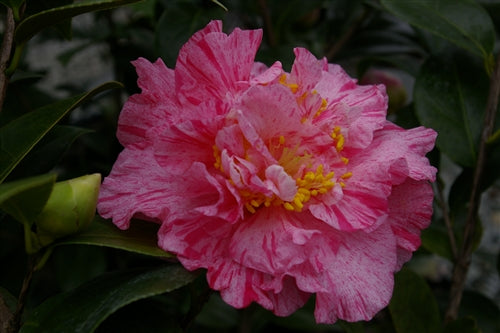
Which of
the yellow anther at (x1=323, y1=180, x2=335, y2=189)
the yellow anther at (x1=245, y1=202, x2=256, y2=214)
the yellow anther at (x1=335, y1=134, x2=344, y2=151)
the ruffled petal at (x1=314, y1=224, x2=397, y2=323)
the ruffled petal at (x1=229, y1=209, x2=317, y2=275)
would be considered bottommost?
the ruffled petal at (x1=314, y1=224, x2=397, y2=323)

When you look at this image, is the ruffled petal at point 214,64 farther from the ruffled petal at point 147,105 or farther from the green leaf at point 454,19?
the green leaf at point 454,19

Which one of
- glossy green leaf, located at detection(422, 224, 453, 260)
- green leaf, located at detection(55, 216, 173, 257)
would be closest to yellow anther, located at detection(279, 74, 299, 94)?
green leaf, located at detection(55, 216, 173, 257)

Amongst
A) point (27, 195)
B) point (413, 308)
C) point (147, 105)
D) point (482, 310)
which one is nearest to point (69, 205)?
point (27, 195)

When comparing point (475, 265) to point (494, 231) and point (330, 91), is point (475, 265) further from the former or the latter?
point (330, 91)

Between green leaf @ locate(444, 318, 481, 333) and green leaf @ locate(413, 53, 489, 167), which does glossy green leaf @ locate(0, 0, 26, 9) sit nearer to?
green leaf @ locate(413, 53, 489, 167)

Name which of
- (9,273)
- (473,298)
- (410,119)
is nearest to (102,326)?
(9,273)

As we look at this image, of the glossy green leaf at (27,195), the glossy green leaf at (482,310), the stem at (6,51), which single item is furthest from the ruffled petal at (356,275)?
the glossy green leaf at (482,310)
